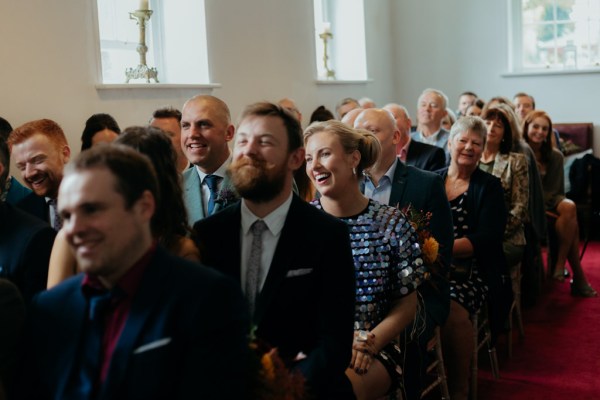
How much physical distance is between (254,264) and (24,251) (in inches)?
28.5

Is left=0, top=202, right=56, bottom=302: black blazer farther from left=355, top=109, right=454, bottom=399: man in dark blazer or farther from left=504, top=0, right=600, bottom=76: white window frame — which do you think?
left=504, top=0, right=600, bottom=76: white window frame

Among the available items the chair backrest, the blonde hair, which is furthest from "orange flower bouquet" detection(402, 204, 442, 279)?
the chair backrest

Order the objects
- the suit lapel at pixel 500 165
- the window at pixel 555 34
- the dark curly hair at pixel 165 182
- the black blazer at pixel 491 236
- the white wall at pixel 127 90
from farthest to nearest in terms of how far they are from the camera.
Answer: the window at pixel 555 34
the suit lapel at pixel 500 165
the white wall at pixel 127 90
the black blazer at pixel 491 236
the dark curly hair at pixel 165 182

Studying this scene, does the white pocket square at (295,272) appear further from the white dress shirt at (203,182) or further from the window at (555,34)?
the window at (555,34)

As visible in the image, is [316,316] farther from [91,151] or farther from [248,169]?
[91,151]

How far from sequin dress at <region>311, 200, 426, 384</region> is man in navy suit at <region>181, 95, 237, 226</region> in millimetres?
708

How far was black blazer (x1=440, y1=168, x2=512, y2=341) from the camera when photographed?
469cm

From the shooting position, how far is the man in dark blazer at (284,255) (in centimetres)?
247

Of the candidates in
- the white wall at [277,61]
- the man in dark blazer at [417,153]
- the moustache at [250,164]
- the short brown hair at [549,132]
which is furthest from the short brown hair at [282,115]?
the short brown hair at [549,132]

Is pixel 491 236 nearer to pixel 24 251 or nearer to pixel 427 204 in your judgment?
pixel 427 204

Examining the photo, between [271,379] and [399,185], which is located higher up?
Answer: [399,185]

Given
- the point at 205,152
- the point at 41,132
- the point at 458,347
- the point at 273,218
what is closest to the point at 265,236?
the point at 273,218

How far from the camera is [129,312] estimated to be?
1888mm

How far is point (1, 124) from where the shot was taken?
434cm
